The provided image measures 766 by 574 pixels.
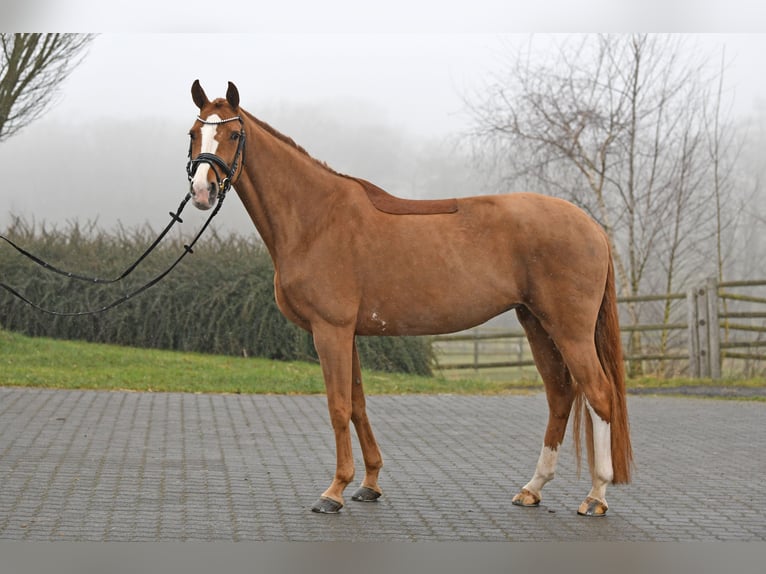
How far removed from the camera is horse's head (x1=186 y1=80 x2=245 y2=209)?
5031 millimetres

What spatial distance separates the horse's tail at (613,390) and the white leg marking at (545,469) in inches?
6.4

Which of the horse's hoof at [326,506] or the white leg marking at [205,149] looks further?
the horse's hoof at [326,506]

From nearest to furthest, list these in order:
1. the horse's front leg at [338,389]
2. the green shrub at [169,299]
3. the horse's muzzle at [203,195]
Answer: the horse's muzzle at [203,195]
the horse's front leg at [338,389]
the green shrub at [169,299]

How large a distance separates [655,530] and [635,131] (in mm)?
11728

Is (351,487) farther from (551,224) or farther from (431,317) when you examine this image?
(551,224)

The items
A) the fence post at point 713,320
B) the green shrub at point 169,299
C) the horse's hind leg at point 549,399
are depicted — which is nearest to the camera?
the horse's hind leg at point 549,399

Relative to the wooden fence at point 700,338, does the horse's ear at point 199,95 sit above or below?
above

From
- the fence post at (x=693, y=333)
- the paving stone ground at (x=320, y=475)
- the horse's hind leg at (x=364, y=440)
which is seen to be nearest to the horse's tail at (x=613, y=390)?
the paving stone ground at (x=320, y=475)

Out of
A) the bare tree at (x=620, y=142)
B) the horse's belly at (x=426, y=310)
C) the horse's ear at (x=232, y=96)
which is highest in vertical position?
the bare tree at (x=620, y=142)

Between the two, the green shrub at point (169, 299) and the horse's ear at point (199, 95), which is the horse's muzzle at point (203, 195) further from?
the green shrub at point (169, 299)

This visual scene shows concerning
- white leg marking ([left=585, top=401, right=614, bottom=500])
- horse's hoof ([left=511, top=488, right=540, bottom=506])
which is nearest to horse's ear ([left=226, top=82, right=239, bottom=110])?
white leg marking ([left=585, top=401, right=614, bottom=500])

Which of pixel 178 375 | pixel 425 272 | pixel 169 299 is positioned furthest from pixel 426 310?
pixel 169 299

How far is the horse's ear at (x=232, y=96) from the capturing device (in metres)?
5.22

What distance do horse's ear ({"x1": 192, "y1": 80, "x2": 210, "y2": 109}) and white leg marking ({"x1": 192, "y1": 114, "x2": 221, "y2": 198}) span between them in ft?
0.49
